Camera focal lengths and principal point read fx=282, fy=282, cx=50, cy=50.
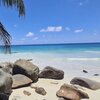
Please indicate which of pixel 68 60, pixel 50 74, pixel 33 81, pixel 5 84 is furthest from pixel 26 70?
pixel 68 60

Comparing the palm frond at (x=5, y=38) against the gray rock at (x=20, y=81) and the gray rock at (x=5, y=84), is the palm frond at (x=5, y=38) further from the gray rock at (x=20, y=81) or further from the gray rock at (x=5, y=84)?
the gray rock at (x=20, y=81)

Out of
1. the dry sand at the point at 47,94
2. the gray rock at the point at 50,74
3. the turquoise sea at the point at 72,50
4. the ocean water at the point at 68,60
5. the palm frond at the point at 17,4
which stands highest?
the palm frond at the point at 17,4

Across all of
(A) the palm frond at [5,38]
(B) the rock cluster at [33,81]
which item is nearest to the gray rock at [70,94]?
(B) the rock cluster at [33,81]

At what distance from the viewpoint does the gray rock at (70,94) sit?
7867 millimetres

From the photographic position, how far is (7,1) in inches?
264

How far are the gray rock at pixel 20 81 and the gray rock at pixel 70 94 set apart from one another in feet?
4.05

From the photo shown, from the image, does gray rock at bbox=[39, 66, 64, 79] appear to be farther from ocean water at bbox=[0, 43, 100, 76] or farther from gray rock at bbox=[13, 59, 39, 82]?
ocean water at bbox=[0, 43, 100, 76]

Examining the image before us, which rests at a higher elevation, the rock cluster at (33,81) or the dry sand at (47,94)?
the rock cluster at (33,81)

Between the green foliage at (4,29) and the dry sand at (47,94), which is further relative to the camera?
the dry sand at (47,94)

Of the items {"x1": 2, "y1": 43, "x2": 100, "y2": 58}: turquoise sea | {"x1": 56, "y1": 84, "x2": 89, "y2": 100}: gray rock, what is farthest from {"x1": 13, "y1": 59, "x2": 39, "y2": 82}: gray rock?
{"x1": 2, "y1": 43, "x2": 100, "y2": 58}: turquoise sea

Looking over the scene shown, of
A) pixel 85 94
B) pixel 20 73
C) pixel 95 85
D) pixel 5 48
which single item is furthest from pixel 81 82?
pixel 5 48

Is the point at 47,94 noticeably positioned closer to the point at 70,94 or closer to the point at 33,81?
the point at 70,94

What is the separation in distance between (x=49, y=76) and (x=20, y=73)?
137cm

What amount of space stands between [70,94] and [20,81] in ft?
5.92
